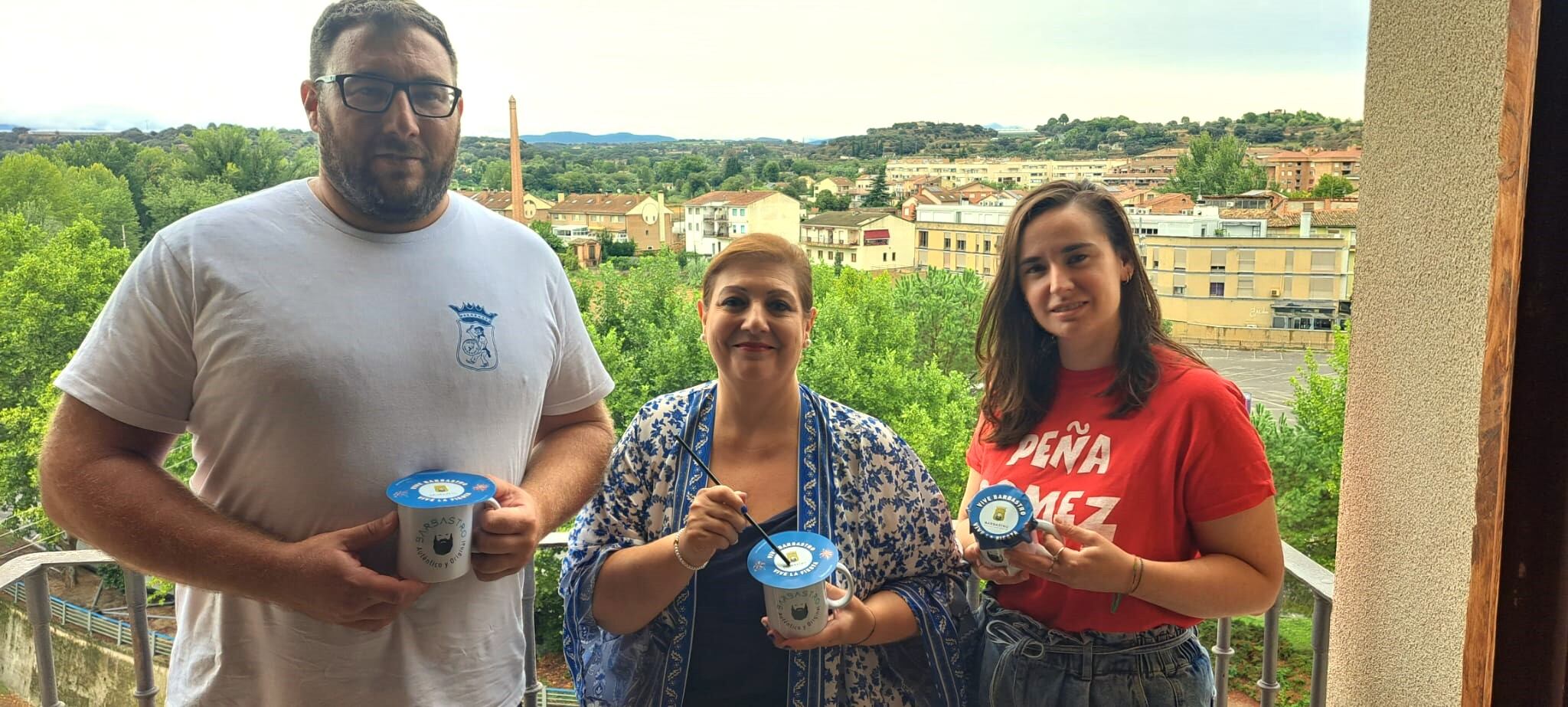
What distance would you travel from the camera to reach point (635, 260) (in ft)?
57.7

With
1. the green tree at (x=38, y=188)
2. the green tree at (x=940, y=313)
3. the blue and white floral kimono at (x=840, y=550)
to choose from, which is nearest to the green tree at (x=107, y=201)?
the green tree at (x=38, y=188)

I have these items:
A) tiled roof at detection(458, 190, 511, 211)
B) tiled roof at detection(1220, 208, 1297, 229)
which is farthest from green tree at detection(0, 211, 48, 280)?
tiled roof at detection(1220, 208, 1297, 229)

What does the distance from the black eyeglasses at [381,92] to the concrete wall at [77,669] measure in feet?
27.1

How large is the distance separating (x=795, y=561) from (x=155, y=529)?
2.54 feet

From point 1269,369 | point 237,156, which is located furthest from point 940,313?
point 237,156

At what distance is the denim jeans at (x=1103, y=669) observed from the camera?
1.28 m

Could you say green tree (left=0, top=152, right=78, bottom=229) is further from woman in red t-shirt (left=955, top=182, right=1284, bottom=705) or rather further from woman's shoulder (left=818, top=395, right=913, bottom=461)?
woman in red t-shirt (left=955, top=182, right=1284, bottom=705)

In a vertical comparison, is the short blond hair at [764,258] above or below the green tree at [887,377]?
above

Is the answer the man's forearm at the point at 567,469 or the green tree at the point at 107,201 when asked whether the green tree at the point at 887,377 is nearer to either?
the green tree at the point at 107,201

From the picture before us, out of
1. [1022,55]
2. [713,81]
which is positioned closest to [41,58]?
[713,81]

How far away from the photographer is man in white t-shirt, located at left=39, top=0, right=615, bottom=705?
1.08 metres

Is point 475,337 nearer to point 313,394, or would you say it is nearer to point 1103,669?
point 313,394

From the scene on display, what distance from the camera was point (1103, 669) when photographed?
1.28 metres

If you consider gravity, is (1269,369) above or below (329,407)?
below
